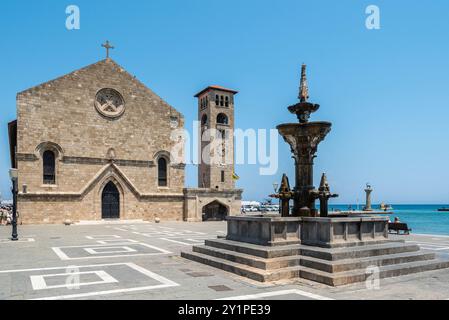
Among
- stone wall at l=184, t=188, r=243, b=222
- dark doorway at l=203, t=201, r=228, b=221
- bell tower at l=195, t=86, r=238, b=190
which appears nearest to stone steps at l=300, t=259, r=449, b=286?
stone wall at l=184, t=188, r=243, b=222

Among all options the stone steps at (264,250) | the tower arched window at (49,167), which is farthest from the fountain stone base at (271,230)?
the tower arched window at (49,167)

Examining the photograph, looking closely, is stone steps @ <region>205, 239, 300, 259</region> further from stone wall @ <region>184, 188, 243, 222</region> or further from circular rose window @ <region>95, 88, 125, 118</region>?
circular rose window @ <region>95, 88, 125, 118</region>

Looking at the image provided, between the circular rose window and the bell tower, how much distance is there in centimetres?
1231

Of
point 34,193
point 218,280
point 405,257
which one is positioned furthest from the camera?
point 34,193

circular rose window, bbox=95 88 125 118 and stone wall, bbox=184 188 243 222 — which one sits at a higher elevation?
circular rose window, bbox=95 88 125 118

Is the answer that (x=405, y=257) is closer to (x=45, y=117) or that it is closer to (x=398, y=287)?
(x=398, y=287)

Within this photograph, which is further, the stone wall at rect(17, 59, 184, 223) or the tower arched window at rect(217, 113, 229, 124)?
the tower arched window at rect(217, 113, 229, 124)

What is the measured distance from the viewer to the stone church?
101ft

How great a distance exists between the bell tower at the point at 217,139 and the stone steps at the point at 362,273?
33.7m

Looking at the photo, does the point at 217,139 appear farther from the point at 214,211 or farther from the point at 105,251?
the point at 105,251
